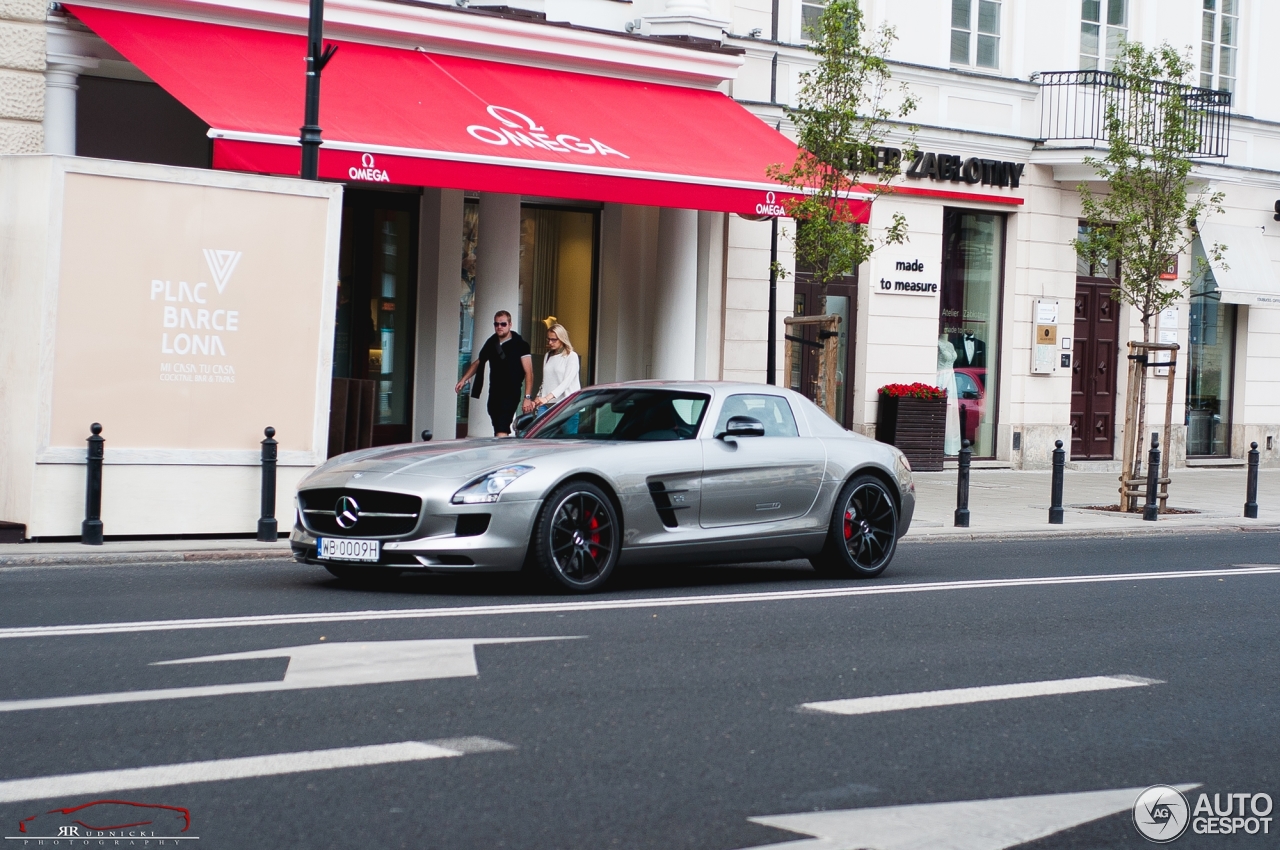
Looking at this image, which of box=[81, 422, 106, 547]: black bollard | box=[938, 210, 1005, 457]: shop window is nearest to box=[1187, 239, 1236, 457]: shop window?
box=[938, 210, 1005, 457]: shop window

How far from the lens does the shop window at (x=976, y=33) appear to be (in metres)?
24.8

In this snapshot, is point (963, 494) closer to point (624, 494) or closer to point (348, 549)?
point (624, 494)

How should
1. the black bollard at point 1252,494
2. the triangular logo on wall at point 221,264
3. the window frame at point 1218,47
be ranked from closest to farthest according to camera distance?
the triangular logo on wall at point 221,264, the black bollard at point 1252,494, the window frame at point 1218,47

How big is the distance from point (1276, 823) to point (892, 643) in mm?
3406

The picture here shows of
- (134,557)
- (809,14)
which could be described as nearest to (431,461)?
(134,557)

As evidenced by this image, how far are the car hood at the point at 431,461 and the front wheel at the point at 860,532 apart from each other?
2.00 meters

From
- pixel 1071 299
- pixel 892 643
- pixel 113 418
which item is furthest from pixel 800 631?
pixel 1071 299

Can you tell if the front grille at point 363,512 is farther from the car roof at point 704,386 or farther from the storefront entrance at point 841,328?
the storefront entrance at point 841,328

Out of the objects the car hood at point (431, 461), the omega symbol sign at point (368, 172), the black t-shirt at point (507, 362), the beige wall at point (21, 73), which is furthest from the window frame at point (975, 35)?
the car hood at point (431, 461)

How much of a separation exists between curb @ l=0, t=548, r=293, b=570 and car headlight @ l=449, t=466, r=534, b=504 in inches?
116

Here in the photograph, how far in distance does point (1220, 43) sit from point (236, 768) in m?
26.7

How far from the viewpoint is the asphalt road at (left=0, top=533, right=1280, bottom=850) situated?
188 inches

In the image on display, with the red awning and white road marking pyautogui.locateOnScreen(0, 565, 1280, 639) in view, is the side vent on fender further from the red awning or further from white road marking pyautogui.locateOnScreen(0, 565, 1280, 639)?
the red awning

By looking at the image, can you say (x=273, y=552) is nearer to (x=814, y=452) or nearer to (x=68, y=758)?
(x=814, y=452)
